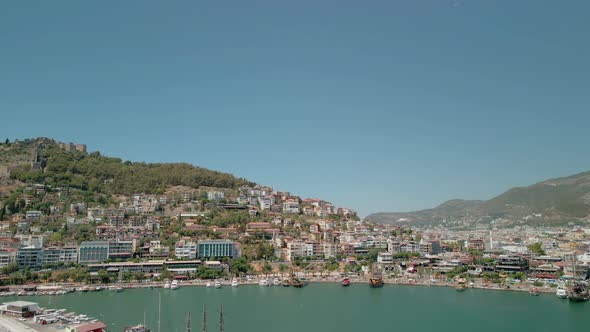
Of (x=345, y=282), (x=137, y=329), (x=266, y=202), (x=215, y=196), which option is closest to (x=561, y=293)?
(x=345, y=282)

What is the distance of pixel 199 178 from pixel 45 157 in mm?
17203

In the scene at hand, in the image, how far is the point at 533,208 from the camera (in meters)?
109

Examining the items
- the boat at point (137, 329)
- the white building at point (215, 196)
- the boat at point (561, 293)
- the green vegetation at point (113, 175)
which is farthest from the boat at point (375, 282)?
Answer: the green vegetation at point (113, 175)

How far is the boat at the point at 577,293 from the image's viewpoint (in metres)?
24.0

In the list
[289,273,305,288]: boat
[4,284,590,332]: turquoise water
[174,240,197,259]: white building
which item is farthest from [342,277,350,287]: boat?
[174,240,197,259]: white building

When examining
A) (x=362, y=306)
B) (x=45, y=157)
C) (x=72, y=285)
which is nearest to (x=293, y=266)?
(x=362, y=306)

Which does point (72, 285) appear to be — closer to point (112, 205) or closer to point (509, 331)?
point (112, 205)

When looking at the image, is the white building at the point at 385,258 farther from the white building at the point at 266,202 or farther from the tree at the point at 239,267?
the white building at the point at 266,202

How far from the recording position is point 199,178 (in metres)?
53.9

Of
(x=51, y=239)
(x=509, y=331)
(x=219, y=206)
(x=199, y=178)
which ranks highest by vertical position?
(x=199, y=178)

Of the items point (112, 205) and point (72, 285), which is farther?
point (112, 205)

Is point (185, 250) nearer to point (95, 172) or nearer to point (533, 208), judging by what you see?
point (95, 172)

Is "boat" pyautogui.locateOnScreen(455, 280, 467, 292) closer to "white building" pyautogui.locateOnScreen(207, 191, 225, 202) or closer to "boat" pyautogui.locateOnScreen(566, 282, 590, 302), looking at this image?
"boat" pyautogui.locateOnScreen(566, 282, 590, 302)

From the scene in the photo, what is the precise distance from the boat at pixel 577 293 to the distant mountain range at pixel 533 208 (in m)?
72.5
